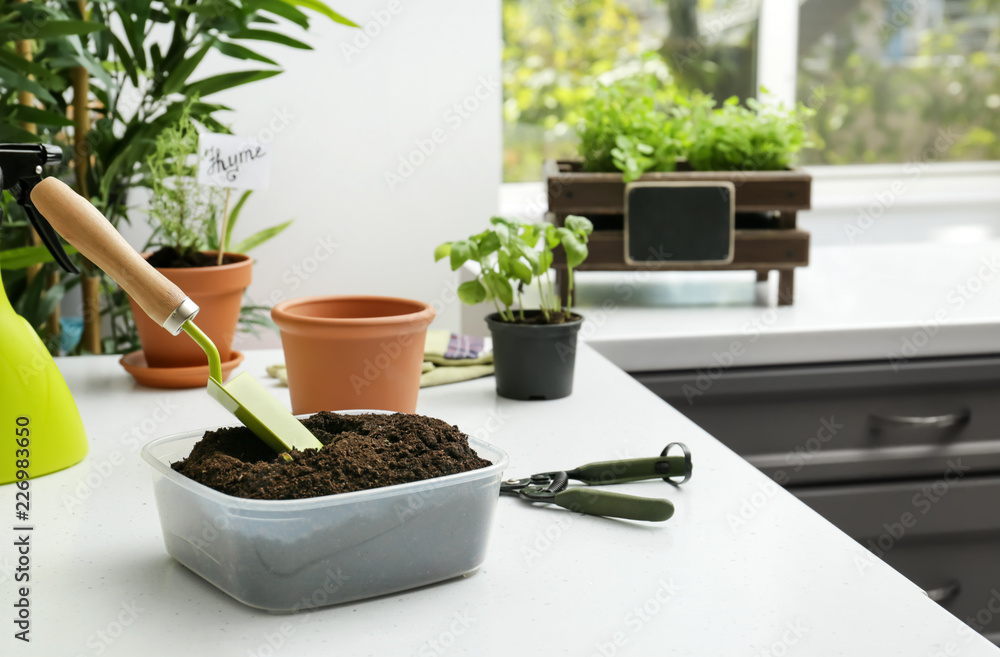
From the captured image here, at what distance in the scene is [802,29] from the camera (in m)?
2.85

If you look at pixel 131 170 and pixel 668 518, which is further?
pixel 131 170

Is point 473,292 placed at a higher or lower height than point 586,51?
lower

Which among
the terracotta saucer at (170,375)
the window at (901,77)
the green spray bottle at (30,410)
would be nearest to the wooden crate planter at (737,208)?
the terracotta saucer at (170,375)

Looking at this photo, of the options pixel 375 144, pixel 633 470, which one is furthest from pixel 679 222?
pixel 375 144

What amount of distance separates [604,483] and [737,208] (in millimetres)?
857

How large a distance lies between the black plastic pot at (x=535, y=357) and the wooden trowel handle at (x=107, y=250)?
0.48 metres

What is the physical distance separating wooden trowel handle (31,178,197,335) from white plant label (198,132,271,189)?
40cm

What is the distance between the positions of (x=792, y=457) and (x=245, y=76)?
97cm

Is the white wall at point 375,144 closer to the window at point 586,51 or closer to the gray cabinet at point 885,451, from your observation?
the window at point 586,51

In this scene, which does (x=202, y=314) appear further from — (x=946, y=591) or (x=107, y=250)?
(x=946, y=591)

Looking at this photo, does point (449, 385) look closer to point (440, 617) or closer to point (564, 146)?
point (440, 617)

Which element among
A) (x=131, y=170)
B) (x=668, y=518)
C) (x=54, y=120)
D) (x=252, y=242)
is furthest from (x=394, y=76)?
(x=668, y=518)

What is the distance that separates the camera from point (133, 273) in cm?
61

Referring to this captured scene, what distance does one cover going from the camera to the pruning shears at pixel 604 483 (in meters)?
0.69
